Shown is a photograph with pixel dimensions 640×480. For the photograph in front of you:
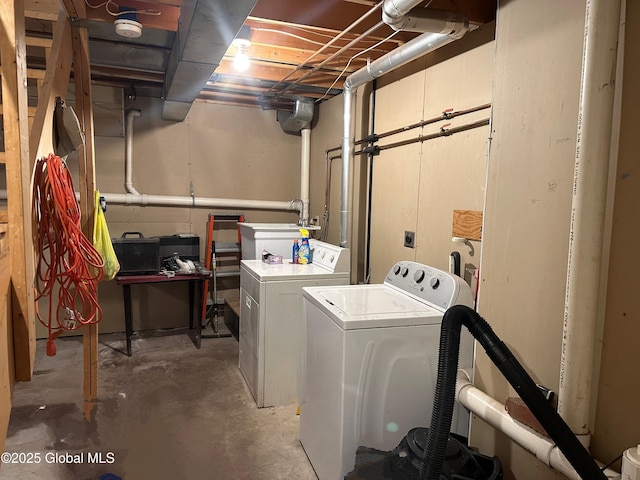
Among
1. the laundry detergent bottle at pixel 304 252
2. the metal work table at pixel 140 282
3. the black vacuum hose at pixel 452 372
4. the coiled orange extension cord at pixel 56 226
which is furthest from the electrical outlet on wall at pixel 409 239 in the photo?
the metal work table at pixel 140 282

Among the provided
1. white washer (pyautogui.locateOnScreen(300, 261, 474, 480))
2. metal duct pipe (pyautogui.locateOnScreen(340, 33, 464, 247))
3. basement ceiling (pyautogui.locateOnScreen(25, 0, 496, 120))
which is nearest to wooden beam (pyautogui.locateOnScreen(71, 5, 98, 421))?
basement ceiling (pyautogui.locateOnScreen(25, 0, 496, 120))

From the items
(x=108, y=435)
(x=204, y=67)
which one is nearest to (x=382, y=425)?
(x=108, y=435)

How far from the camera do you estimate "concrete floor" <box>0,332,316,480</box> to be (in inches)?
85.4

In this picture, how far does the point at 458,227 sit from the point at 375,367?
914 mm

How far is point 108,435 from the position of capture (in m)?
2.45

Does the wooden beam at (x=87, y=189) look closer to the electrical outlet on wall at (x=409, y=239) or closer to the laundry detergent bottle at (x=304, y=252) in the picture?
the laundry detergent bottle at (x=304, y=252)

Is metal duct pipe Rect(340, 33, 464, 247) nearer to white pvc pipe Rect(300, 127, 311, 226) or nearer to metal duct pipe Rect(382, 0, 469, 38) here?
metal duct pipe Rect(382, 0, 469, 38)

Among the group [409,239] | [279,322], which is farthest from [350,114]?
[279,322]

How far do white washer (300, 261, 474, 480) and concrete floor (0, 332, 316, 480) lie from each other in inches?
20.3

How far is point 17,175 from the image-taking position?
1.20 metres

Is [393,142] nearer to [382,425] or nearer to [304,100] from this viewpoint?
[304,100]

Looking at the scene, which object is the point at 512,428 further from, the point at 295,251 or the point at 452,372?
the point at 295,251

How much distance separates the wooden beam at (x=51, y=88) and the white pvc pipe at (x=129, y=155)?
5.68ft

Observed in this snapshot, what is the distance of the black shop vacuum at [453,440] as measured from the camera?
101 centimetres
